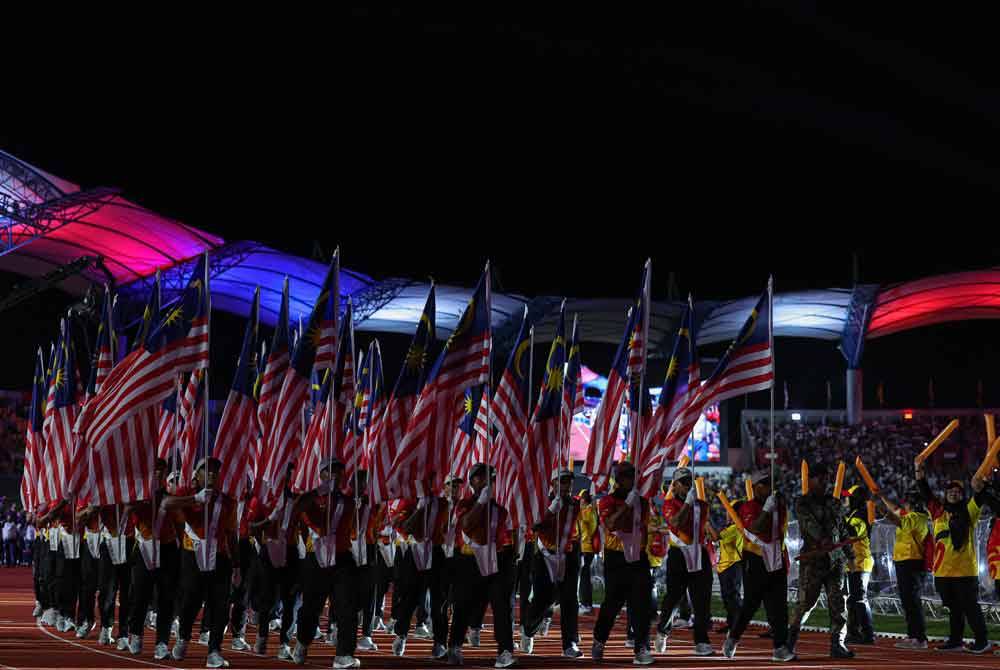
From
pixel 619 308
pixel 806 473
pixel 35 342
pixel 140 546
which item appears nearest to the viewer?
pixel 140 546

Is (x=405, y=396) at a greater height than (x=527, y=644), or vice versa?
(x=405, y=396)

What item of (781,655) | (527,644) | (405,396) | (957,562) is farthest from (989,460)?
(405,396)

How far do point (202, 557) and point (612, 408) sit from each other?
15.9ft

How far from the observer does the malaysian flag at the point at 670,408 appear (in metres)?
14.8

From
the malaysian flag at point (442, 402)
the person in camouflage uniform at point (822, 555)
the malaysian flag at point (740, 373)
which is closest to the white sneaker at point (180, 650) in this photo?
the malaysian flag at point (442, 402)

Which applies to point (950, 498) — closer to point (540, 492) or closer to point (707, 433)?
point (540, 492)

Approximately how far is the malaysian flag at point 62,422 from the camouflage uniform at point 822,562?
9.72 meters

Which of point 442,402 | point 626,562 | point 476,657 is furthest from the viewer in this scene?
point 442,402

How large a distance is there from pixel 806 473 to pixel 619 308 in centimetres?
3923

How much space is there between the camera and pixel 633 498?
1397 cm

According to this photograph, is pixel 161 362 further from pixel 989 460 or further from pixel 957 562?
pixel 957 562

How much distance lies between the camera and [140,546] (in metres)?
14.4

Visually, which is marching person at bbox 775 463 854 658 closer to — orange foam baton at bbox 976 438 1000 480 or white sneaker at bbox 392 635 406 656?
orange foam baton at bbox 976 438 1000 480

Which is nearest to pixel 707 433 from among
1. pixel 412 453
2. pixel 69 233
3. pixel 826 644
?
pixel 69 233
